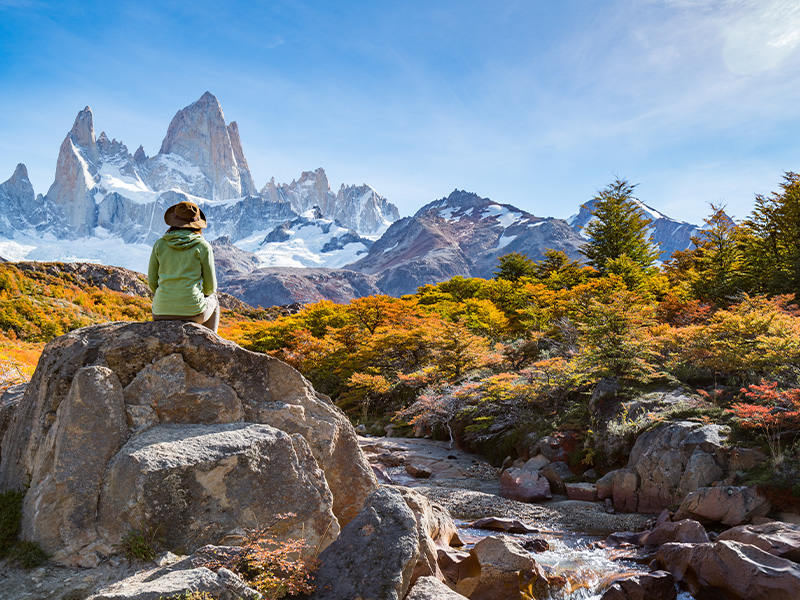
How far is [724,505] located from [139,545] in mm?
8955

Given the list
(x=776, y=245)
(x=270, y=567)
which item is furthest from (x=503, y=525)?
(x=776, y=245)

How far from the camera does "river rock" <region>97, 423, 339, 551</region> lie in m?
4.05

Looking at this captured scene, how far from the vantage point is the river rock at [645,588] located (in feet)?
20.2

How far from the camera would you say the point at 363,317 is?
29.3 meters

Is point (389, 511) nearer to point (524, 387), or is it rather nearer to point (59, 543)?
point (59, 543)

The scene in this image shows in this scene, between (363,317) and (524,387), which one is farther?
(363,317)

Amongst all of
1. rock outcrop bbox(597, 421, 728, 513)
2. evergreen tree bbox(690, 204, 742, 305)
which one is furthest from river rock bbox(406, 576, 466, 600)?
evergreen tree bbox(690, 204, 742, 305)

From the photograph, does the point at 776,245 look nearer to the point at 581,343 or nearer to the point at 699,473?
the point at 581,343

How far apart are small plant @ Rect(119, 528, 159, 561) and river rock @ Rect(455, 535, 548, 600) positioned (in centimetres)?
400

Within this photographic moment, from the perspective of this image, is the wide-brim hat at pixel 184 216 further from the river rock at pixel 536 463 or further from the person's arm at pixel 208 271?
the river rock at pixel 536 463

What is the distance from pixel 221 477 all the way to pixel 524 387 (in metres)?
11.9

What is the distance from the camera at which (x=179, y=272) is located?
18.0 ft

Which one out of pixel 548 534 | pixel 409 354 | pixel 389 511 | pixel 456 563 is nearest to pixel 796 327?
pixel 548 534

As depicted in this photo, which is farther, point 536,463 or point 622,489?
point 536,463
